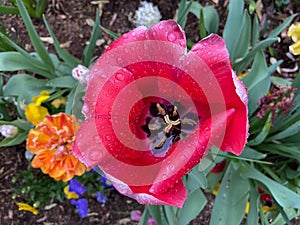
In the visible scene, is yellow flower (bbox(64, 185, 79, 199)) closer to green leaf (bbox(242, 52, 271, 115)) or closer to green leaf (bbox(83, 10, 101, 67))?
green leaf (bbox(83, 10, 101, 67))

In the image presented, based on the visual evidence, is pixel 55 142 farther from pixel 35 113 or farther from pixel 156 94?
pixel 156 94

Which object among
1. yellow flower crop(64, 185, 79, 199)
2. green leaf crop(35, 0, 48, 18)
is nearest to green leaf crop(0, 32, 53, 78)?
green leaf crop(35, 0, 48, 18)

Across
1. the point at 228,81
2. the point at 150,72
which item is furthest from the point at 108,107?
the point at 228,81

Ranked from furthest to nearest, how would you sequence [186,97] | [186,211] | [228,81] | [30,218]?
1. [30,218]
2. [186,211]
3. [186,97]
4. [228,81]

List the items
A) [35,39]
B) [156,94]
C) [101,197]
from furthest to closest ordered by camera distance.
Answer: [101,197], [35,39], [156,94]

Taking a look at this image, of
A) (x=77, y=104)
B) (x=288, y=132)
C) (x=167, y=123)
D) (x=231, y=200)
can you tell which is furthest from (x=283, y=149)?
(x=77, y=104)

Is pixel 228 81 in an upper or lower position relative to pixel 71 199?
upper

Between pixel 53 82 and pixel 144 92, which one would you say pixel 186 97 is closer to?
pixel 144 92
